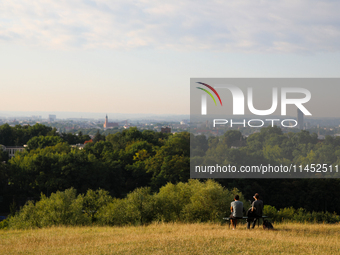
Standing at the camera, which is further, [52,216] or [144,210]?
[52,216]

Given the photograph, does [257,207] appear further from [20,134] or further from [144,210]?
[20,134]

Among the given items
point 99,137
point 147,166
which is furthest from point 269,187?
point 99,137

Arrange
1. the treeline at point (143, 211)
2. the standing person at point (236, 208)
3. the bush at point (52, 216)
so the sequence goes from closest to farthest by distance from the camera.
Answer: the standing person at point (236, 208)
the treeline at point (143, 211)
the bush at point (52, 216)

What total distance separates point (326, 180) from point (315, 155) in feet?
18.0

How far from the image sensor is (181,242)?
14383mm

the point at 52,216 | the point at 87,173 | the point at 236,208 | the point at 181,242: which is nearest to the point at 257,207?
the point at 236,208

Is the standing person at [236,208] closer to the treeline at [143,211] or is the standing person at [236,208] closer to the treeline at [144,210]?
the treeline at [143,211]

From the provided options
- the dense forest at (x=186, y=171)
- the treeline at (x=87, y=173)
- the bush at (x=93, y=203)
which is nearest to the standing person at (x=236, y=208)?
the bush at (x=93, y=203)

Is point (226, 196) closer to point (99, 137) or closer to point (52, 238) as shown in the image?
point (52, 238)

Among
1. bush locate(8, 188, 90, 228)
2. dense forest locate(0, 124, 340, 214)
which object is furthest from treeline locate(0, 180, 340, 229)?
dense forest locate(0, 124, 340, 214)

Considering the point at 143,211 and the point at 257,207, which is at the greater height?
the point at 257,207

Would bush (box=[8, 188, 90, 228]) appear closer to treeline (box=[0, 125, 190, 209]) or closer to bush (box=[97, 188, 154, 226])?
bush (box=[97, 188, 154, 226])

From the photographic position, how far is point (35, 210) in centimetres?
2830

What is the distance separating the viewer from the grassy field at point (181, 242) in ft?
43.4
